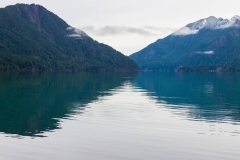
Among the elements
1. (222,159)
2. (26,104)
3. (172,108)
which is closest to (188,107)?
(172,108)

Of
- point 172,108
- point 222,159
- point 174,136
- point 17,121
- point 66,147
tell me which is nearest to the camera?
point 222,159

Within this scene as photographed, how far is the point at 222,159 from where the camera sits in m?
24.3

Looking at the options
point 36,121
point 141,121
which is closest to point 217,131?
point 141,121

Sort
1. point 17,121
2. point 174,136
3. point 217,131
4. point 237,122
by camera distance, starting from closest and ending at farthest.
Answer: point 174,136, point 217,131, point 17,121, point 237,122

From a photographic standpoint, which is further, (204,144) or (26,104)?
(26,104)

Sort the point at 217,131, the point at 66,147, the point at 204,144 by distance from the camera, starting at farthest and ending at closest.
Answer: the point at 217,131 → the point at 204,144 → the point at 66,147

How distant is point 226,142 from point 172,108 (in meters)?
21.9

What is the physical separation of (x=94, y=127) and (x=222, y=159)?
13.6 m

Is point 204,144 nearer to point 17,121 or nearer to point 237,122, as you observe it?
point 237,122

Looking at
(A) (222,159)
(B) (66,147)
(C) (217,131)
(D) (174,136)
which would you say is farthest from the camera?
(C) (217,131)

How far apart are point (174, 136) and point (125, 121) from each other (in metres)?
8.18

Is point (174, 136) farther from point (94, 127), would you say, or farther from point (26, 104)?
point (26, 104)

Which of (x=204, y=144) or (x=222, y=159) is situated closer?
(x=222, y=159)

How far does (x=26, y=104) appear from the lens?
167 ft
